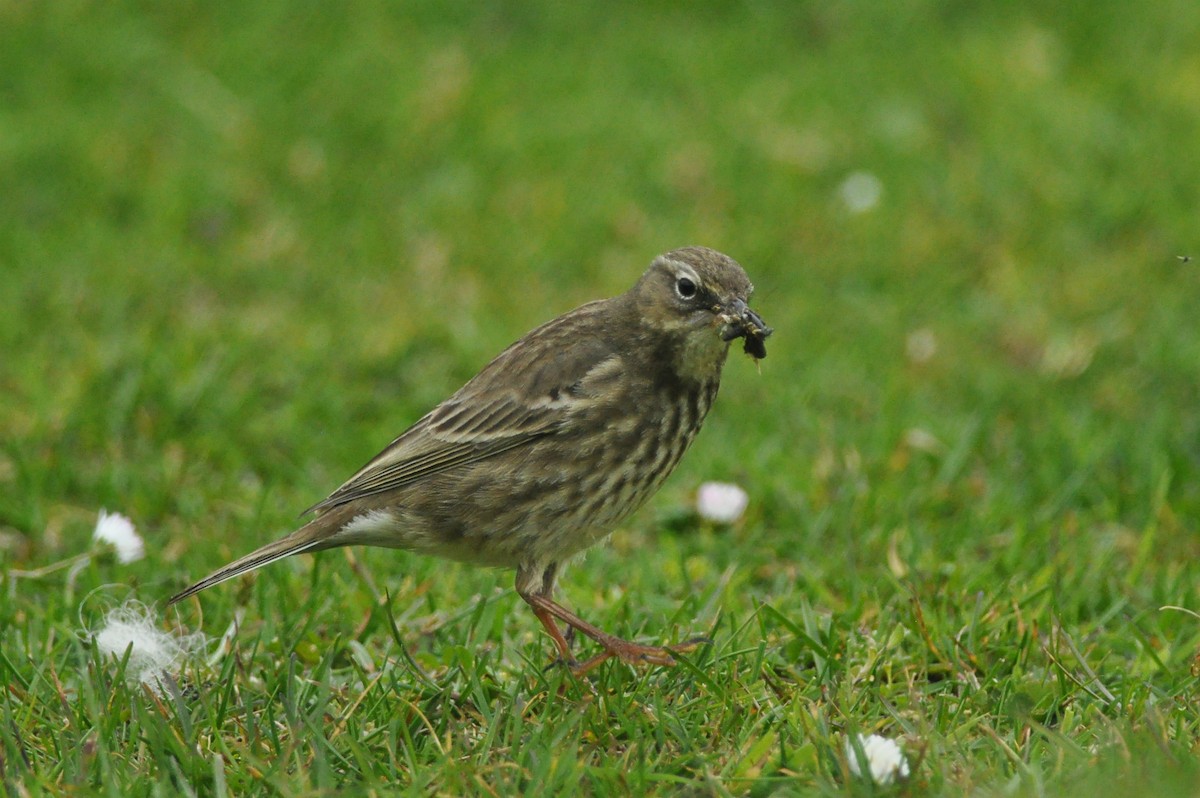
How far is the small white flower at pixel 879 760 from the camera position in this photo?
12.7ft

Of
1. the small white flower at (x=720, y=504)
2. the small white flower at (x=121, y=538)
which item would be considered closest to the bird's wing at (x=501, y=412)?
the small white flower at (x=121, y=538)

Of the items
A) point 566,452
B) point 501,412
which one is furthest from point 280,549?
point 566,452

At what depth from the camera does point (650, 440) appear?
5.15 metres

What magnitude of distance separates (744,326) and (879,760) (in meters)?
1.57

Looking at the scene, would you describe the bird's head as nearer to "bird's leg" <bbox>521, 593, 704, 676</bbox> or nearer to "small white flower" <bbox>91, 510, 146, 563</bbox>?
"bird's leg" <bbox>521, 593, 704, 676</bbox>

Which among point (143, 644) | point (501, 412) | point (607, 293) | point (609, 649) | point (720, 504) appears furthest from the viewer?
point (607, 293)

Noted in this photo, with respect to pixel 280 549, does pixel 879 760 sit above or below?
below

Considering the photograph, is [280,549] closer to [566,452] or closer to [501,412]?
[501,412]

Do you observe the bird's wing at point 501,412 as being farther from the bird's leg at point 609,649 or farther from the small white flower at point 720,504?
the small white flower at point 720,504

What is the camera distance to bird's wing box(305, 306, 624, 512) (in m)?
5.21

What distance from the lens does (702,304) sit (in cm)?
516

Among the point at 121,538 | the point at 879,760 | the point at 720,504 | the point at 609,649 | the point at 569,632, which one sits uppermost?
the point at 121,538

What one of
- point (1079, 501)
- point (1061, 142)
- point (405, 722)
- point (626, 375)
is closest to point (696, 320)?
point (626, 375)

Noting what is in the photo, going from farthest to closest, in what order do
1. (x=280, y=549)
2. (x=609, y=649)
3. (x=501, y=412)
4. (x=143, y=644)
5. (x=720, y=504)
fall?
1. (x=720, y=504)
2. (x=501, y=412)
3. (x=280, y=549)
4. (x=143, y=644)
5. (x=609, y=649)
